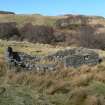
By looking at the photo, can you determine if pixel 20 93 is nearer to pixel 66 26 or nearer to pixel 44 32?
pixel 44 32

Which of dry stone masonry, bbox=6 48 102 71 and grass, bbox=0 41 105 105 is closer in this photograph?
grass, bbox=0 41 105 105

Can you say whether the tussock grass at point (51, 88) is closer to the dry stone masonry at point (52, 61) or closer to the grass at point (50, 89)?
the grass at point (50, 89)

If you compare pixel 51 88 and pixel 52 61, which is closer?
pixel 51 88

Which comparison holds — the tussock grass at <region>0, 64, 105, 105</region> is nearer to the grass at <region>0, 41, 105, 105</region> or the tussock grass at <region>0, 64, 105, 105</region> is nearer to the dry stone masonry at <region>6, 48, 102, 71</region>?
→ the grass at <region>0, 41, 105, 105</region>

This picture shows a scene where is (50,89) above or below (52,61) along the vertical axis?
above

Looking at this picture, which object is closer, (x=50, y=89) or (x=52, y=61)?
(x=50, y=89)

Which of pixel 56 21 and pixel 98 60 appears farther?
pixel 56 21

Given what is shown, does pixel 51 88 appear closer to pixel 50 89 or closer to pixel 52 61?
pixel 50 89

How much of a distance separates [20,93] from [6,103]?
1.23m

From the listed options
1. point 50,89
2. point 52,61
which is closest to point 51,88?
point 50,89

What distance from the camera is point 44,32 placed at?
60094mm

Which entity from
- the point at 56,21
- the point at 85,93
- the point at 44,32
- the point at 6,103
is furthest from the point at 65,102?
the point at 56,21

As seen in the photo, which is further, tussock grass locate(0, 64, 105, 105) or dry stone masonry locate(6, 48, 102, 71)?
dry stone masonry locate(6, 48, 102, 71)

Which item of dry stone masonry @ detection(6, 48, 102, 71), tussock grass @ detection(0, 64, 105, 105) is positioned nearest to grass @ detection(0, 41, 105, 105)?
tussock grass @ detection(0, 64, 105, 105)
